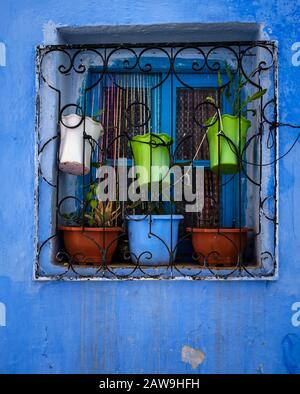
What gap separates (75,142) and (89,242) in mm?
592

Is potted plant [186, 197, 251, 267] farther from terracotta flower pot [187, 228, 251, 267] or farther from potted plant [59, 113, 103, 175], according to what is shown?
potted plant [59, 113, 103, 175]

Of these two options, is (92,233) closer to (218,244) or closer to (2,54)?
(218,244)

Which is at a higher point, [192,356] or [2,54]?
[2,54]

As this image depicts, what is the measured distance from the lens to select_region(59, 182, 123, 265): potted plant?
3357mm

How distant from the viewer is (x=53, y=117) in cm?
340

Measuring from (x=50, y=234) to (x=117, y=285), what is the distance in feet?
1.62

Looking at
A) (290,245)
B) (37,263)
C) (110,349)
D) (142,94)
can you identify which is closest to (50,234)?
(37,263)

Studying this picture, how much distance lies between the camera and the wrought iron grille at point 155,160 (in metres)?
3.31

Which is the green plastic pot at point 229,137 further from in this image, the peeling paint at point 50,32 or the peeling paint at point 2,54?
the peeling paint at point 2,54

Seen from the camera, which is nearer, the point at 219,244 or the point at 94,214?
the point at 219,244

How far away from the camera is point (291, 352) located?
3.23m

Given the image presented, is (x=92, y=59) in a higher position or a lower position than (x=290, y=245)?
higher

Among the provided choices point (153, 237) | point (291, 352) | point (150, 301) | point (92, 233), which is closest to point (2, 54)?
point (92, 233)

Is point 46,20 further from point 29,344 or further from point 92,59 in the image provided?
point 29,344
